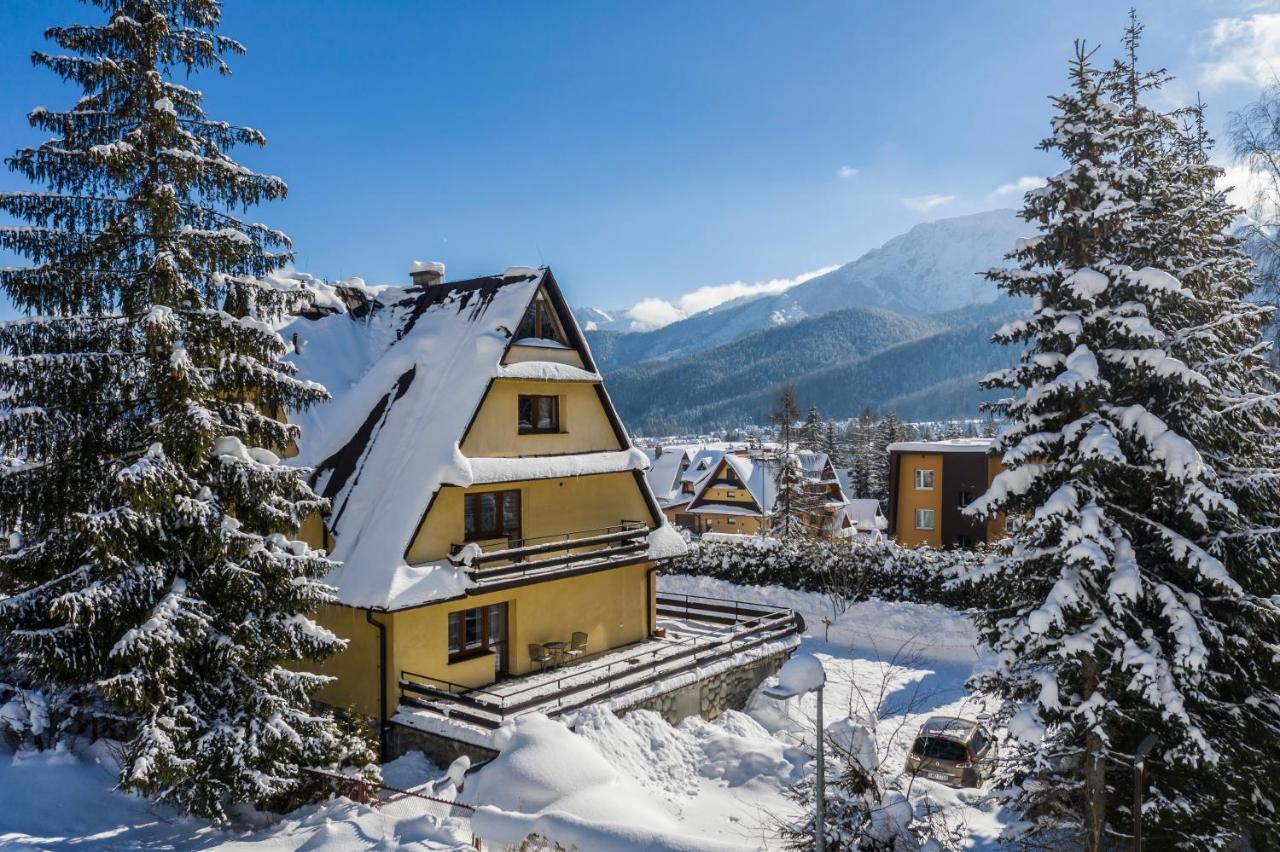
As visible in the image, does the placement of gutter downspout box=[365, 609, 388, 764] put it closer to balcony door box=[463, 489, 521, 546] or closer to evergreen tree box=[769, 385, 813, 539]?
balcony door box=[463, 489, 521, 546]

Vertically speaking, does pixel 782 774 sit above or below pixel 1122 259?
below

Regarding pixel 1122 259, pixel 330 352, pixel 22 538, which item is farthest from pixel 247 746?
pixel 1122 259

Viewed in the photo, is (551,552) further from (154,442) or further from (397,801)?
(154,442)

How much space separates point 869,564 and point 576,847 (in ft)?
73.7

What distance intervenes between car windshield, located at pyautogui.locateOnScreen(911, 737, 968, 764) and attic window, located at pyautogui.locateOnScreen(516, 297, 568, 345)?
12518 mm

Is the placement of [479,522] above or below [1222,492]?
below

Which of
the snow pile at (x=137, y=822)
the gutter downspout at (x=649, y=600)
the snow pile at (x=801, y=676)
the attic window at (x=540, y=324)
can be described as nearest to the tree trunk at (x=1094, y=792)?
the snow pile at (x=801, y=676)

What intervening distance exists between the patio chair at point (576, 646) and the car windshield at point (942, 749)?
7.94 metres

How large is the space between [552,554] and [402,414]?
16.5 ft

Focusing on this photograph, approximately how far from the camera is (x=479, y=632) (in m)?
18.3

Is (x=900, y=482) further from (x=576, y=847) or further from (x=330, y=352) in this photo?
(x=576, y=847)

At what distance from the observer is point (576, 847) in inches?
342

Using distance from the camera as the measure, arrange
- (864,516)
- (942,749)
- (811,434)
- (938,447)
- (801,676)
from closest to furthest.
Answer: (801,676), (942,749), (938,447), (864,516), (811,434)

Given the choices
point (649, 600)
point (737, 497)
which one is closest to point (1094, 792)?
point (649, 600)
